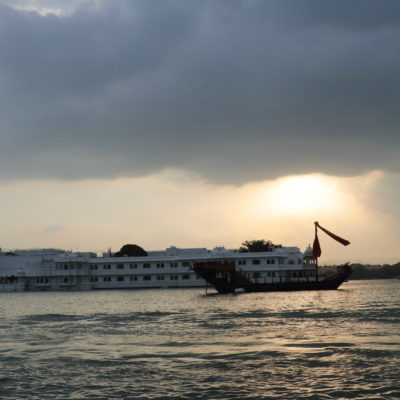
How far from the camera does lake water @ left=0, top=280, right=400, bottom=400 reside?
1880 cm

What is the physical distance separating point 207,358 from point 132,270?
86639 millimetres

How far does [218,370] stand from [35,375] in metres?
A: 6.56

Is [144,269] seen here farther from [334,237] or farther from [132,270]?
[334,237]

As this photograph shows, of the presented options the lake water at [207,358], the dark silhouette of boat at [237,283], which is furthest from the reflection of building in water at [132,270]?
the lake water at [207,358]

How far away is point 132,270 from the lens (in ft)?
360

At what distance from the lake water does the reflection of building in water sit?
6516cm

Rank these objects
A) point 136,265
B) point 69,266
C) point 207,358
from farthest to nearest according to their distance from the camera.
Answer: point 136,265, point 69,266, point 207,358

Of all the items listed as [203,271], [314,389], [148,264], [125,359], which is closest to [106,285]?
[148,264]

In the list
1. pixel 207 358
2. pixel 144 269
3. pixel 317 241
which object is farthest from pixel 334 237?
pixel 207 358

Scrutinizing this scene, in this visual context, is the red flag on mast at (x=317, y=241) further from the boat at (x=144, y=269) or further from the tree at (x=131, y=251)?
the tree at (x=131, y=251)

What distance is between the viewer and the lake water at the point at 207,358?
18797 mm

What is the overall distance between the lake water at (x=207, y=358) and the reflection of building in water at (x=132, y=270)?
214 feet

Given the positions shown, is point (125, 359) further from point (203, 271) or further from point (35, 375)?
point (203, 271)

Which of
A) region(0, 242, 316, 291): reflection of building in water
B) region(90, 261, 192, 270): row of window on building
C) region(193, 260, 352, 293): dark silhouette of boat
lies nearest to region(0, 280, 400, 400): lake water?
region(193, 260, 352, 293): dark silhouette of boat
